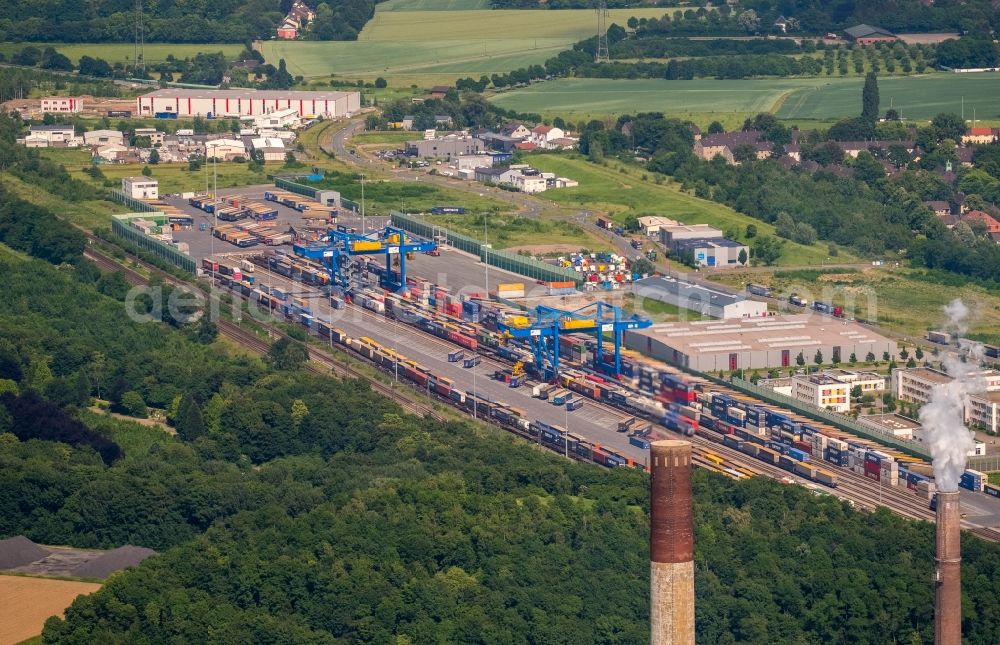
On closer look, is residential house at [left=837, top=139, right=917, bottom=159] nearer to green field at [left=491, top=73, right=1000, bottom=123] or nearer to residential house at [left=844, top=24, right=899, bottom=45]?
green field at [left=491, top=73, right=1000, bottom=123]

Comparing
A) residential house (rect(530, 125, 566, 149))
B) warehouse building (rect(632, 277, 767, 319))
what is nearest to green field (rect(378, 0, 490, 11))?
residential house (rect(530, 125, 566, 149))

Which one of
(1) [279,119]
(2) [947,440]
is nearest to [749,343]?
(2) [947,440]

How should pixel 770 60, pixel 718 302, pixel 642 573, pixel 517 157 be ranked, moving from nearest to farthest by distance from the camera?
1. pixel 642 573
2. pixel 718 302
3. pixel 517 157
4. pixel 770 60

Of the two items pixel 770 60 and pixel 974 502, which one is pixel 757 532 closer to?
pixel 974 502

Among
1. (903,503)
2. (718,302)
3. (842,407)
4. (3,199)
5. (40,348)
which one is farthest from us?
(3,199)

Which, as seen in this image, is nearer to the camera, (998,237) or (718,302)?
(718,302)

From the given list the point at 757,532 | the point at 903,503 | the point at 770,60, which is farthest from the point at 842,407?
the point at 770,60
